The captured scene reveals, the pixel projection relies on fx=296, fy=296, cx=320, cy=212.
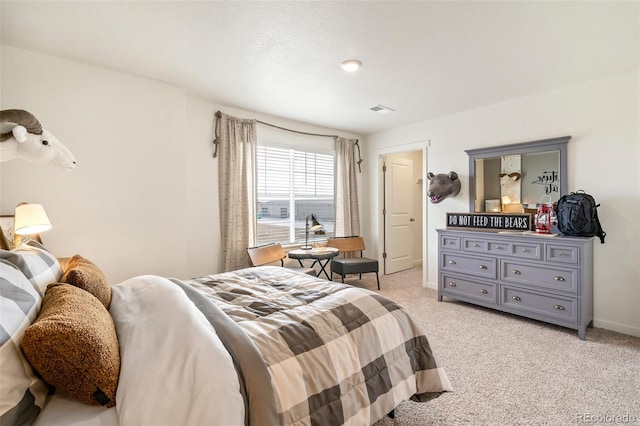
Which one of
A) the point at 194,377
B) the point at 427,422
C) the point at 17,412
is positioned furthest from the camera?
the point at 427,422

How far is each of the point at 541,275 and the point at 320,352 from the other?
9.29 ft

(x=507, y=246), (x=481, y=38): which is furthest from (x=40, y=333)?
(x=507, y=246)

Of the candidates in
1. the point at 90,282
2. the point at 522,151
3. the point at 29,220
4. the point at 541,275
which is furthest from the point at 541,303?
the point at 29,220

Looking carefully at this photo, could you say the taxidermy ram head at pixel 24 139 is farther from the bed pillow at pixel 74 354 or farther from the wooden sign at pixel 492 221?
the wooden sign at pixel 492 221

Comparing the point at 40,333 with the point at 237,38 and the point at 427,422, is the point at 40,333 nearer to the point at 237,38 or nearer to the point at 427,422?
the point at 427,422

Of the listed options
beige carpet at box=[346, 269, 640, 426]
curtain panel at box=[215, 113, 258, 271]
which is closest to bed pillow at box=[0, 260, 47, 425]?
beige carpet at box=[346, 269, 640, 426]

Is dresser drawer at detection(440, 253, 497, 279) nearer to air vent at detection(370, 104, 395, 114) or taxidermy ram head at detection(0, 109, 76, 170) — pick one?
air vent at detection(370, 104, 395, 114)

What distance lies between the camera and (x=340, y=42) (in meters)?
2.27

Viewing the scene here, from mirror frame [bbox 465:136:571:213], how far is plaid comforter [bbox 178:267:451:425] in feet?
9.23

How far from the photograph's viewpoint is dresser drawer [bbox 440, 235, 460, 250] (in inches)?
147

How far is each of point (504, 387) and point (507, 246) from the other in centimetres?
168

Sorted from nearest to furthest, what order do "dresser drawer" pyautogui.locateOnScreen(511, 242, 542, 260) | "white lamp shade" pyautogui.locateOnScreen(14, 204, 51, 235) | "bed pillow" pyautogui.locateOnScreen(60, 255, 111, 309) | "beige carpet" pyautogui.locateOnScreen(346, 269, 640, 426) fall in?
"bed pillow" pyautogui.locateOnScreen(60, 255, 111, 309) < "beige carpet" pyautogui.locateOnScreen(346, 269, 640, 426) < "white lamp shade" pyautogui.locateOnScreen(14, 204, 51, 235) < "dresser drawer" pyautogui.locateOnScreen(511, 242, 542, 260)

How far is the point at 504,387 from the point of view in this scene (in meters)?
2.06

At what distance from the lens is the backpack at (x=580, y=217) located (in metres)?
2.84
